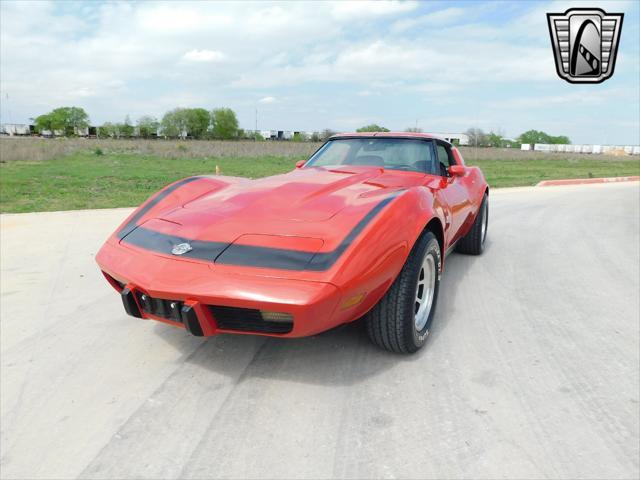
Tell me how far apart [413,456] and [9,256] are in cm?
454

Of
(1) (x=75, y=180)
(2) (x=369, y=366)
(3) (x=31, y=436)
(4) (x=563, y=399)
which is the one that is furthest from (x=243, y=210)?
(1) (x=75, y=180)

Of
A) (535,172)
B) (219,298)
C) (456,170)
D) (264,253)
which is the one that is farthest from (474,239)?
(535,172)

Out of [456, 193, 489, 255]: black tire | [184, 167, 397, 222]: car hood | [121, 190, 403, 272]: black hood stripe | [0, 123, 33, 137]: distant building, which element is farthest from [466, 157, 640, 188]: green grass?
[0, 123, 33, 137]: distant building

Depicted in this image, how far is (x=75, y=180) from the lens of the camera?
1291 cm

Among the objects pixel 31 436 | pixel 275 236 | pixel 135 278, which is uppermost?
pixel 275 236

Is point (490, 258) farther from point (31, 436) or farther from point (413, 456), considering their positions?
point (31, 436)

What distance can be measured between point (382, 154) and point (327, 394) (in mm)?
2208

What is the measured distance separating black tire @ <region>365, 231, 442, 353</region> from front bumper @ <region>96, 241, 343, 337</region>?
388 mm

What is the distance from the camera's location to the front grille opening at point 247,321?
2145 mm

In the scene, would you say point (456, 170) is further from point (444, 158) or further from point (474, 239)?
point (474, 239)

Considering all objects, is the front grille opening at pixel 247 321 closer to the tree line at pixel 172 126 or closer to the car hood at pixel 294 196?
the car hood at pixel 294 196

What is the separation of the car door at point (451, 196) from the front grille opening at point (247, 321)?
148 cm

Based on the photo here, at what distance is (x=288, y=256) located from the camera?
7.03 feet

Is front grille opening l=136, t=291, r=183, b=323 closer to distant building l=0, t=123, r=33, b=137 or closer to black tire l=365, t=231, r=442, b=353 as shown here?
black tire l=365, t=231, r=442, b=353
